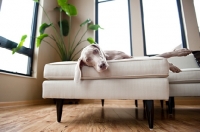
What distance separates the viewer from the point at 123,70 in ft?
2.82

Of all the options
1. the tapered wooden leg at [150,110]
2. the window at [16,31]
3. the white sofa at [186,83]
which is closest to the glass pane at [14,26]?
the window at [16,31]

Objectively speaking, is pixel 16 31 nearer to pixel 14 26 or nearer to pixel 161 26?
pixel 14 26

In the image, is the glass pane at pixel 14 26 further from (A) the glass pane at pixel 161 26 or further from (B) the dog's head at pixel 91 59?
(A) the glass pane at pixel 161 26

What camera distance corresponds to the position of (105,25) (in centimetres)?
322

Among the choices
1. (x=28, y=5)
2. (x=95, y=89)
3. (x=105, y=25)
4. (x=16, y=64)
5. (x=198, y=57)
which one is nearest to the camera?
(x=95, y=89)

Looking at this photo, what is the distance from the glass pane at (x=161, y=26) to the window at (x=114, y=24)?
43cm

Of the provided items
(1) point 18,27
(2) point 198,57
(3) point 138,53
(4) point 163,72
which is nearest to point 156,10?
(3) point 138,53

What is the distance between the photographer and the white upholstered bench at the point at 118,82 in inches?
31.9

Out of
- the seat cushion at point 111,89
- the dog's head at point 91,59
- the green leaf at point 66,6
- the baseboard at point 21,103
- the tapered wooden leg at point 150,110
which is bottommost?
the baseboard at point 21,103

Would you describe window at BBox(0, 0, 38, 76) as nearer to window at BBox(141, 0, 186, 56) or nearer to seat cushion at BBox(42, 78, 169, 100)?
seat cushion at BBox(42, 78, 169, 100)

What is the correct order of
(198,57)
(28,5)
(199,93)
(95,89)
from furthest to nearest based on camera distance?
1. (28,5)
2. (198,57)
3. (199,93)
4. (95,89)

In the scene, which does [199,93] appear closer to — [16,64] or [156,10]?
[156,10]

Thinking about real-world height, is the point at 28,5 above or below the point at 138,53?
above

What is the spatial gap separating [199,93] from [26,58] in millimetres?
2620
